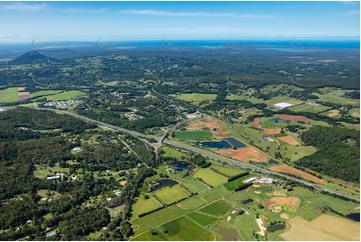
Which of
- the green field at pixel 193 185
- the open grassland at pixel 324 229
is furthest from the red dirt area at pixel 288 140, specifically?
the open grassland at pixel 324 229

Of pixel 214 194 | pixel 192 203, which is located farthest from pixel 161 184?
pixel 214 194

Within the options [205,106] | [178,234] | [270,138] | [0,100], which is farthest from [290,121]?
[0,100]

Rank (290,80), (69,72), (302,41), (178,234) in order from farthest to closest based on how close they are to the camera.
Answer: (69,72)
(290,80)
(302,41)
(178,234)

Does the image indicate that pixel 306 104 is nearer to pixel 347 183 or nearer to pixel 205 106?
pixel 205 106

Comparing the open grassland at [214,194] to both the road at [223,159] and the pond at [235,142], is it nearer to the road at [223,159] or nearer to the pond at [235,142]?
the road at [223,159]

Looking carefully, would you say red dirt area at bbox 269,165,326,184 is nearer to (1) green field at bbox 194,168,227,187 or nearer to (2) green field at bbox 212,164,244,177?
(2) green field at bbox 212,164,244,177

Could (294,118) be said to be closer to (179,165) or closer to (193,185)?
(179,165)
